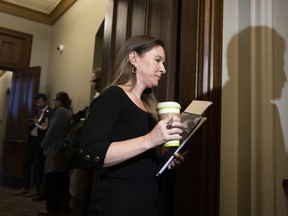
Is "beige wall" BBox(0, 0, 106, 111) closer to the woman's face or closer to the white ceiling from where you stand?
the white ceiling

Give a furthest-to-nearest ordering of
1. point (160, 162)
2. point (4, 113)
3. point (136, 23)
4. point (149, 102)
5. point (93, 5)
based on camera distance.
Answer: point (4, 113) → point (93, 5) → point (136, 23) → point (149, 102) → point (160, 162)

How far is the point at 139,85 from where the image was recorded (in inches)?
43.8

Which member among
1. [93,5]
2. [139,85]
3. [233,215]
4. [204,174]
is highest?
[93,5]

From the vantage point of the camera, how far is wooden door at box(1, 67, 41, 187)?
485cm

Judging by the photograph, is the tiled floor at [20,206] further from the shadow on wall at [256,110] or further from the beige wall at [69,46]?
the shadow on wall at [256,110]

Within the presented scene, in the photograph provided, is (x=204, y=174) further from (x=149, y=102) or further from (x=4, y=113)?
(x=4, y=113)

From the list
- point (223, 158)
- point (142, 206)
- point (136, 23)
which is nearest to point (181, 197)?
point (223, 158)

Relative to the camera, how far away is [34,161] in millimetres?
4188

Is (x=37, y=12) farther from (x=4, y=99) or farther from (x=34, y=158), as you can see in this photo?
(x=4, y=99)

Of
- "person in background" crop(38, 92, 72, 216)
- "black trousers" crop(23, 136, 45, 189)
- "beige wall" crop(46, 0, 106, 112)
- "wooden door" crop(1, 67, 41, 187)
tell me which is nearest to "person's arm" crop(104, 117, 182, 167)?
"person in background" crop(38, 92, 72, 216)

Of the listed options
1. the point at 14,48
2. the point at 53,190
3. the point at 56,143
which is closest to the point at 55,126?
the point at 56,143

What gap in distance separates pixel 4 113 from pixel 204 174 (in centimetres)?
782

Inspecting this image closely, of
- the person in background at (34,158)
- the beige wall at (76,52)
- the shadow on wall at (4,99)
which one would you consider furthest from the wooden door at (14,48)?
the shadow on wall at (4,99)

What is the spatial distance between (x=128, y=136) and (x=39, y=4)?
510 centimetres
